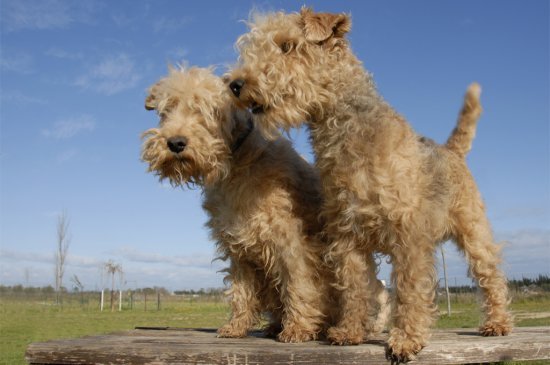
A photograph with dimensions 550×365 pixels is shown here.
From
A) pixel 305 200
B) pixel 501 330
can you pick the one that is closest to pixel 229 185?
pixel 305 200

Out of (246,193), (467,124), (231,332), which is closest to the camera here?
(246,193)

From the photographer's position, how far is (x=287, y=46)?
4.82m

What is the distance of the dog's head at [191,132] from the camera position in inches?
201

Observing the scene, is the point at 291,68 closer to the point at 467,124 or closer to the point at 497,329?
the point at 467,124

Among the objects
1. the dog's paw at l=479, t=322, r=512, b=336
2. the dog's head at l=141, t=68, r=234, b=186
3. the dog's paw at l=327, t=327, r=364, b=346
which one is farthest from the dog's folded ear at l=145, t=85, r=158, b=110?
the dog's paw at l=479, t=322, r=512, b=336

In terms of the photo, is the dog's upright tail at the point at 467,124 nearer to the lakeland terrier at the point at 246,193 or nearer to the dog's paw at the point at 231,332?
the lakeland terrier at the point at 246,193

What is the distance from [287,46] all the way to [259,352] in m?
2.79

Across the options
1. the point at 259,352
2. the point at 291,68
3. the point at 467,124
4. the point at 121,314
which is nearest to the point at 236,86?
the point at 291,68

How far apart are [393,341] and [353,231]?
102cm

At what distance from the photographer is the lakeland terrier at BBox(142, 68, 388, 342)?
5172 mm

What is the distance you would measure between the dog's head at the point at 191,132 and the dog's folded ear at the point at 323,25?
3.33ft

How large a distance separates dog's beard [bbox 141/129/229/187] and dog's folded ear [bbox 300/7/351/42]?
147 cm

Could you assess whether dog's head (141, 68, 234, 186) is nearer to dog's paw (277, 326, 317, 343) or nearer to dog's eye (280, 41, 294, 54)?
dog's eye (280, 41, 294, 54)

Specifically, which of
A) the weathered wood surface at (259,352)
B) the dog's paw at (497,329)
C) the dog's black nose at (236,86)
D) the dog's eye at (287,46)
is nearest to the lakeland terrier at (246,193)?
the dog's black nose at (236,86)
